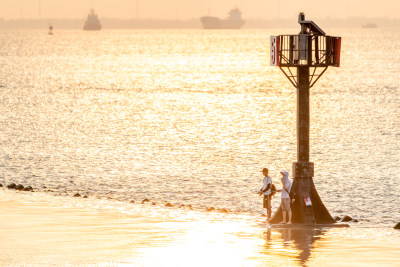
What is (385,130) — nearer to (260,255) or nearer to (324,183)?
(324,183)

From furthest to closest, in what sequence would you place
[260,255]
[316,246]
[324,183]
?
1. [324,183]
2. [316,246]
3. [260,255]

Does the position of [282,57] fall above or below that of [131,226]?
above

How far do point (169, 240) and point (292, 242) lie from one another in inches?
151

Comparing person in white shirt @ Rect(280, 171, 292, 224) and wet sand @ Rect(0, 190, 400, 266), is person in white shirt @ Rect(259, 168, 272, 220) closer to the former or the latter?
person in white shirt @ Rect(280, 171, 292, 224)

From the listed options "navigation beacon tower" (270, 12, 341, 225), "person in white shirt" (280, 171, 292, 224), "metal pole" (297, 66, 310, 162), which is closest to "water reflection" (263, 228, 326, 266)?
"person in white shirt" (280, 171, 292, 224)

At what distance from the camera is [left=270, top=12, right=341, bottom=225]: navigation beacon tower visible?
29125mm

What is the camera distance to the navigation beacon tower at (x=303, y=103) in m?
29.1

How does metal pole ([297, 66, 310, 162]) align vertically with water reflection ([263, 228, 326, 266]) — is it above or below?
above

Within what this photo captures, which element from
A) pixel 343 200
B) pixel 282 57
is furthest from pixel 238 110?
pixel 282 57

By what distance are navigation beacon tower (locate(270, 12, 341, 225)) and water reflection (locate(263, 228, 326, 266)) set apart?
3.35 ft

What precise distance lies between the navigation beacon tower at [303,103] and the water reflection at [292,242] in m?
1.02

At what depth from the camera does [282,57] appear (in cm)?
2975

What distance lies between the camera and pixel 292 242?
2592 cm

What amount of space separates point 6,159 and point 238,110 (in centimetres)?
4692
